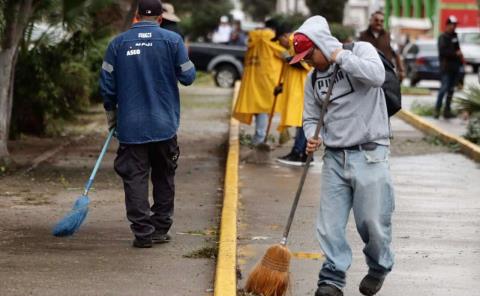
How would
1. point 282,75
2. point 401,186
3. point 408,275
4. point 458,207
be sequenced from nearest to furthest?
point 408,275
point 458,207
point 401,186
point 282,75

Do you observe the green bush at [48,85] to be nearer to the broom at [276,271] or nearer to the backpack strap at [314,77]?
the backpack strap at [314,77]

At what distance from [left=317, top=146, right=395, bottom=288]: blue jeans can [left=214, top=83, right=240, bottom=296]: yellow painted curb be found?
592mm

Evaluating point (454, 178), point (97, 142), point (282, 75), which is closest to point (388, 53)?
point (282, 75)

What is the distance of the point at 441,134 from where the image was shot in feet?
55.8

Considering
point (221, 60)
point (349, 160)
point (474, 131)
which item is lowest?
point (221, 60)

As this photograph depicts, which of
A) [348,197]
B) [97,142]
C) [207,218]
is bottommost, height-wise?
[97,142]

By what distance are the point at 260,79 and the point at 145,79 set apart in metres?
6.58

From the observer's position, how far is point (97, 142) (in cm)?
1577

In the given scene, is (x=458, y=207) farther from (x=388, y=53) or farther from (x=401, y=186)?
(x=388, y=53)

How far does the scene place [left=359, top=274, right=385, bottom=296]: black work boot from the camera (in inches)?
268

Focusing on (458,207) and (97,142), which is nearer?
(458,207)

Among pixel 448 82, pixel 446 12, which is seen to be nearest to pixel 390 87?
pixel 448 82

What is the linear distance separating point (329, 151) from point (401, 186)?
17.7 ft

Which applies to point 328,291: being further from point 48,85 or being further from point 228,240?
point 48,85
